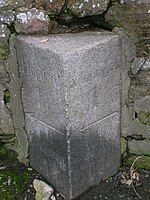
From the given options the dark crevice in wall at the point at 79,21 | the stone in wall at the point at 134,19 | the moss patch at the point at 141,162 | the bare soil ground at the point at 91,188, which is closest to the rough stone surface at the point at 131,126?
the moss patch at the point at 141,162

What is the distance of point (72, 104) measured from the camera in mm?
2957

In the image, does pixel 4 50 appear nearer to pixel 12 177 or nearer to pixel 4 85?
pixel 4 85

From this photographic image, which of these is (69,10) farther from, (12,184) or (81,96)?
(12,184)

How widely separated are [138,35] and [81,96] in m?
0.62

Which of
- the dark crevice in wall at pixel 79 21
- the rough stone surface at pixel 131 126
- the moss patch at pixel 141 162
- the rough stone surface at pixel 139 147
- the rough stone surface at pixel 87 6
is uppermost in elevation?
the rough stone surface at pixel 87 6

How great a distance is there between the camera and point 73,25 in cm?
328

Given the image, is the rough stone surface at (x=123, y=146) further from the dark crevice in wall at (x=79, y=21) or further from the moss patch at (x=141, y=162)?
the dark crevice in wall at (x=79, y=21)

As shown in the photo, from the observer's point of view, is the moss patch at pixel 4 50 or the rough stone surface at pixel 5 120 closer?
the moss patch at pixel 4 50

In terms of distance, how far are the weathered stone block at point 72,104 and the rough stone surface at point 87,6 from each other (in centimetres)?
15

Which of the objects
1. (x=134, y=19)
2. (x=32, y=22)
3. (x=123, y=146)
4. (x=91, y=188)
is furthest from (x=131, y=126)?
(x=32, y=22)

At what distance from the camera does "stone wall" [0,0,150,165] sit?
3139 mm

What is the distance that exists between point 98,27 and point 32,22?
0.49 metres

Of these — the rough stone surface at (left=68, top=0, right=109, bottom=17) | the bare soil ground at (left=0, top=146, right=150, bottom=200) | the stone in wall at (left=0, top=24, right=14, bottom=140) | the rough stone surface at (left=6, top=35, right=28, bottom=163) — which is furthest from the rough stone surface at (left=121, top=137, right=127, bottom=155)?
the rough stone surface at (left=68, top=0, right=109, bottom=17)

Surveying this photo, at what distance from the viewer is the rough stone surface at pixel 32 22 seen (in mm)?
3189
